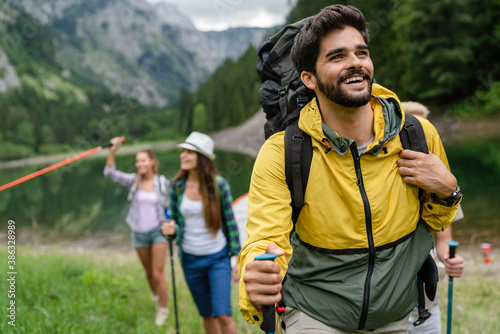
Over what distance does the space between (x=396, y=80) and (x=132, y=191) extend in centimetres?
4201

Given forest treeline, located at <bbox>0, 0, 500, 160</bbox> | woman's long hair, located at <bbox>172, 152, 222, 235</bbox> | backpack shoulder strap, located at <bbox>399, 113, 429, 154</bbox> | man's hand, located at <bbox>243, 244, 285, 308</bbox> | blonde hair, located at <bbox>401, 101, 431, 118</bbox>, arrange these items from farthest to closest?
1. forest treeline, located at <bbox>0, 0, 500, 160</bbox>
2. woman's long hair, located at <bbox>172, 152, 222, 235</bbox>
3. blonde hair, located at <bbox>401, 101, 431, 118</bbox>
4. backpack shoulder strap, located at <bbox>399, 113, 429, 154</bbox>
5. man's hand, located at <bbox>243, 244, 285, 308</bbox>

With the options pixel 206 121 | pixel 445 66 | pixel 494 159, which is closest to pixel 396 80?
pixel 445 66

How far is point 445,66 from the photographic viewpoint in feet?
124

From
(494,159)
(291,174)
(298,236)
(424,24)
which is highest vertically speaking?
(424,24)

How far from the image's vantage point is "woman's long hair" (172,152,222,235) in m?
4.66

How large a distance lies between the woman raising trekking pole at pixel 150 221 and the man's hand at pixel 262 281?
4.26 meters

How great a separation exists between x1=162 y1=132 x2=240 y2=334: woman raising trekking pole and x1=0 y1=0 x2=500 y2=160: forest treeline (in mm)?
2255

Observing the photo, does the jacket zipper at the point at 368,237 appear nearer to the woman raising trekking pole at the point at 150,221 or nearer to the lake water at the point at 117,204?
the woman raising trekking pole at the point at 150,221

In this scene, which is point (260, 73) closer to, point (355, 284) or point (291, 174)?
point (291, 174)

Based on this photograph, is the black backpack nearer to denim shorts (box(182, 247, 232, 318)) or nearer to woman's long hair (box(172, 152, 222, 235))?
woman's long hair (box(172, 152, 222, 235))

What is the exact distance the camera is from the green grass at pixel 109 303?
14.5 feet

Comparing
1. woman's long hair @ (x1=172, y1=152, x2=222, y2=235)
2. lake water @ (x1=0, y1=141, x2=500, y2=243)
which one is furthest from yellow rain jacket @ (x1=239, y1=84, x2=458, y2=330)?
lake water @ (x1=0, y1=141, x2=500, y2=243)

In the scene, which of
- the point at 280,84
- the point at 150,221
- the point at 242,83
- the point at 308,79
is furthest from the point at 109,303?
the point at 242,83

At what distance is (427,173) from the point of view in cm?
208
